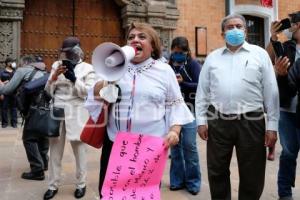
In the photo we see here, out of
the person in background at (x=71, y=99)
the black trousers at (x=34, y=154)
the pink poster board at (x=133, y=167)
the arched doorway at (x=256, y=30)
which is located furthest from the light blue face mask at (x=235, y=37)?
the arched doorway at (x=256, y=30)

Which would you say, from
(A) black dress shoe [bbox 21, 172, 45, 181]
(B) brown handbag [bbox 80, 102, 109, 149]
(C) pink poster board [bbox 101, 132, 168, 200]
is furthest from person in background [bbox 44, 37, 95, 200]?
(C) pink poster board [bbox 101, 132, 168, 200]

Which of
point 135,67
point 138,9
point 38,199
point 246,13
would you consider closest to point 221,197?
point 135,67

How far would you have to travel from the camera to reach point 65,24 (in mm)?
11461

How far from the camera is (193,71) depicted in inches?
193

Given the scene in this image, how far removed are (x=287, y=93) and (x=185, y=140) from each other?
1383 mm

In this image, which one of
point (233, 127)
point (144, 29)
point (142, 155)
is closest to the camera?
point (142, 155)

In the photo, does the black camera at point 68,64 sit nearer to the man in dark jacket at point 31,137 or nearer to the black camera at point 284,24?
the man in dark jacket at point 31,137

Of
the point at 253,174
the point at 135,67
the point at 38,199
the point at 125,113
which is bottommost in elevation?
the point at 38,199

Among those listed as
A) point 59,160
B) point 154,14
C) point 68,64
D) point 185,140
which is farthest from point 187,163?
point 154,14

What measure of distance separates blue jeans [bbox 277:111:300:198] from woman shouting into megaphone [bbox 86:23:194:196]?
1659mm

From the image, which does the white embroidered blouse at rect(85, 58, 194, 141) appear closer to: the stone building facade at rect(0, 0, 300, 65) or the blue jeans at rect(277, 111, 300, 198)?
the blue jeans at rect(277, 111, 300, 198)

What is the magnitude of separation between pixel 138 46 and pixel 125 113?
1.55ft

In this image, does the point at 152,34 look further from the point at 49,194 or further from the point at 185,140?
the point at 49,194

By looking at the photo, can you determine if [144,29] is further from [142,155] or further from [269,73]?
[269,73]
